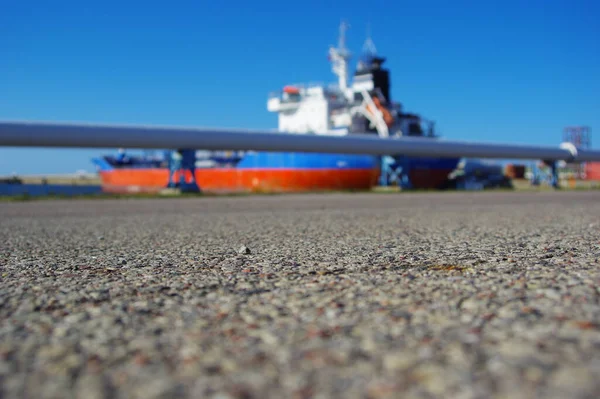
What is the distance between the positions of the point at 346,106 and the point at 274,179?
596 centimetres

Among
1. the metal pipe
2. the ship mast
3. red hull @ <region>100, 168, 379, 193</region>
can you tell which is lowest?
red hull @ <region>100, 168, 379, 193</region>

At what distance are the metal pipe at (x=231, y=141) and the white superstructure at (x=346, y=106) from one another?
151 inches

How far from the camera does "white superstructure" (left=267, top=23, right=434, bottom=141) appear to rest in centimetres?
2578

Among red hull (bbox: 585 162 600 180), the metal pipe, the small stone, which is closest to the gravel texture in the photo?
the small stone

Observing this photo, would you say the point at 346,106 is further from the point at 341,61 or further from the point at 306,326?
the point at 306,326

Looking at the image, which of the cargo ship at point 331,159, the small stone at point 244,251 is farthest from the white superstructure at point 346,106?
the small stone at point 244,251

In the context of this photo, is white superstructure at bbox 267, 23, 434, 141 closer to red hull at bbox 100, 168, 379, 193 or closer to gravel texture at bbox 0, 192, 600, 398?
red hull at bbox 100, 168, 379, 193

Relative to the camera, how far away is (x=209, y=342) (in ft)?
3.99

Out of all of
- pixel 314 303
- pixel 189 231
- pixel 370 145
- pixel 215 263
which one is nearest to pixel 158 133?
pixel 370 145

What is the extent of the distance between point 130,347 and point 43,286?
3.22 ft

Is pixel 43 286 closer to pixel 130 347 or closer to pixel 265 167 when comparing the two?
pixel 130 347

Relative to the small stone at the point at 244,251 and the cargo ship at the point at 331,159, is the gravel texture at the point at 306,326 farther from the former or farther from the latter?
the cargo ship at the point at 331,159

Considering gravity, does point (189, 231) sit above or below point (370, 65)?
below

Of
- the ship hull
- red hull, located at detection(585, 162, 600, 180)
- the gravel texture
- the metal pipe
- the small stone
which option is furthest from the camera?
red hull, located at detection(585, 162, 600, 180)
